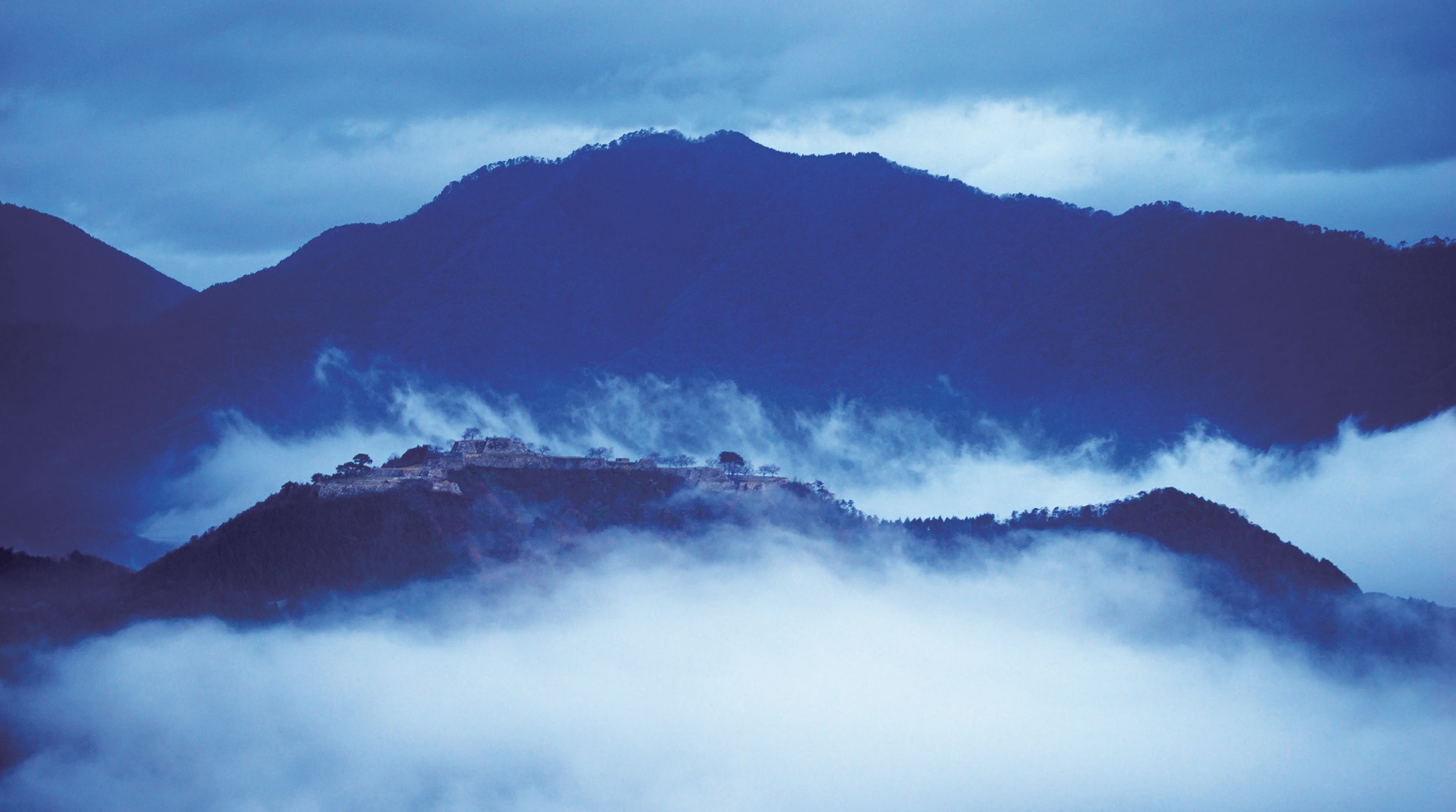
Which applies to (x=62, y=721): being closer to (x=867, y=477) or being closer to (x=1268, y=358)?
(x=867, y=477)

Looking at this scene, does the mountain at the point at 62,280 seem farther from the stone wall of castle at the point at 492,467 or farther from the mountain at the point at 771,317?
the stone wall of castle at the point at 492,467


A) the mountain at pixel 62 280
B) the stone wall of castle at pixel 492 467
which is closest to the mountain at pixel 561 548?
the stone wall of castle at pixel 492 467

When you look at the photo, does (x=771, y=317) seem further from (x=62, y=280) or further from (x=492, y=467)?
(x=492, y=467)

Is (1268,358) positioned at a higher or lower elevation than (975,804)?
higher

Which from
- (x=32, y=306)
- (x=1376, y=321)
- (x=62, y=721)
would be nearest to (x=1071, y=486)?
(x=1376, y=321)

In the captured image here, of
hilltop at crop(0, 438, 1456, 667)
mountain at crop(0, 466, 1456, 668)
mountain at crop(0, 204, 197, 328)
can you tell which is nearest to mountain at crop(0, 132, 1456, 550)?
mountain at crop(0, 204, 197, 328)

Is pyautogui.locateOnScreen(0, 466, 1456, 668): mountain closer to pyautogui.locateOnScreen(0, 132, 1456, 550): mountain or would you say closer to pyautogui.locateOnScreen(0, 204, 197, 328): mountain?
pyautogui.locateOnScreen(0, 132, 1456, 550): mountain

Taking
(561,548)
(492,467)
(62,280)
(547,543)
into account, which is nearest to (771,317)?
(62,280)
